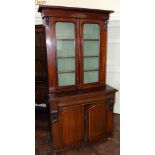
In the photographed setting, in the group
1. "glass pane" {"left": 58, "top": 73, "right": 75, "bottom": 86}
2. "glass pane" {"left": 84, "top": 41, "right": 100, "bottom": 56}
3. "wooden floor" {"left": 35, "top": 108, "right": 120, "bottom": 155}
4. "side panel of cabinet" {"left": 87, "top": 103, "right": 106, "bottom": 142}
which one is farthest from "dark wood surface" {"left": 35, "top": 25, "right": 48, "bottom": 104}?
"side panel of cabinet" {"left": 87, "top": 103, "right": 106, "bottom": 142}

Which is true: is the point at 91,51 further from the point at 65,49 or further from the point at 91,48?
the point at 65,49

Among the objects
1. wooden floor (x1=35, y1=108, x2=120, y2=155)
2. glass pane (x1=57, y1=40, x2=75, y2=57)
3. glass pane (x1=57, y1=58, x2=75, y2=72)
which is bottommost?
wooden floor (x1=35, y1=108, x2=120, y2=155)

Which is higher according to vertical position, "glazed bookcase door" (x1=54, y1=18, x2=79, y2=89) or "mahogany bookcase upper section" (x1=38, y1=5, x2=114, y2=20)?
"mahogany bookcase upper section" (x1=38, y1=5, x2=114, y2=20)

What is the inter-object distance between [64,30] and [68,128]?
4.11 feet

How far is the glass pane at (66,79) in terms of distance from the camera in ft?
8.39

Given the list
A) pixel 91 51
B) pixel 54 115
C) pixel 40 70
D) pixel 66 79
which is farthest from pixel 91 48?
pixel 40 70

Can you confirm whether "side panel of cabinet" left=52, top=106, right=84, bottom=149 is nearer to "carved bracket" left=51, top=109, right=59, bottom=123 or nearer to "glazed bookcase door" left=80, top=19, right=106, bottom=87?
"carved bracket" left=51, top=109, right=59, bottom=123

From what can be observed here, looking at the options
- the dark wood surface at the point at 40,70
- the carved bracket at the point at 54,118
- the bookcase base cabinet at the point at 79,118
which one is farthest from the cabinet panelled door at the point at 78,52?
the dark wood surface at the point at 40,70

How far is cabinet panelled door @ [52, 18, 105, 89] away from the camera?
2500 mm

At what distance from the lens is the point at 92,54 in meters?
2.75
